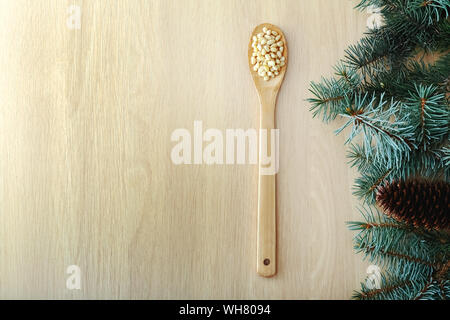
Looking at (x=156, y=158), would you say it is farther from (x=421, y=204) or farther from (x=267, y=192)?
(x=421, y=204)

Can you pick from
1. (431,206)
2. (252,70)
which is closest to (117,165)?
(252,70)

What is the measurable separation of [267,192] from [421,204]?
28 cm

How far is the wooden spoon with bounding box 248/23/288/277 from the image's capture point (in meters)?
0.72

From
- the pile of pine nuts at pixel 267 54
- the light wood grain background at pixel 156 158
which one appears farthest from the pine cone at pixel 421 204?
the pile of pine nuts at pixel 267 54

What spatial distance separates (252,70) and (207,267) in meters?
0.42

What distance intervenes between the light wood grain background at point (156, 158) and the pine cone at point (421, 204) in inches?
6.8

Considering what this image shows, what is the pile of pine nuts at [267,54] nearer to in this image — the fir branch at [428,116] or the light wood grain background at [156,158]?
the light wood grain background at [156,158]

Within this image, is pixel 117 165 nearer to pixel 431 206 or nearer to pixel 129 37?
pixel 129 37

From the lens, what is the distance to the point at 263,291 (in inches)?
28.8

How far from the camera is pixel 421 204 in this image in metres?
0.56

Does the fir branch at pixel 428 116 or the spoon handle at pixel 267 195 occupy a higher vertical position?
the fir branch at pixel 428 116

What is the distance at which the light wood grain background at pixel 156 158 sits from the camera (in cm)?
73

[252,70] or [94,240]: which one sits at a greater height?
[252,70]

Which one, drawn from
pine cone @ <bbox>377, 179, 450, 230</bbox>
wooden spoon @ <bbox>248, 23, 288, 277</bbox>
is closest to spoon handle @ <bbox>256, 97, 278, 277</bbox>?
wooden spoon @ <bbox>248, 23, 288, 277</bbox>
